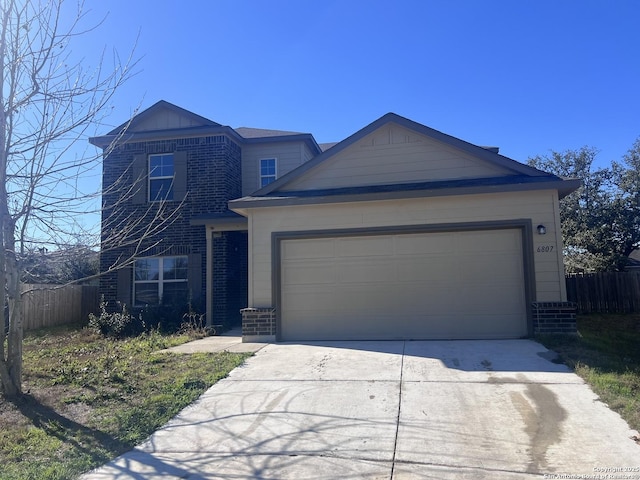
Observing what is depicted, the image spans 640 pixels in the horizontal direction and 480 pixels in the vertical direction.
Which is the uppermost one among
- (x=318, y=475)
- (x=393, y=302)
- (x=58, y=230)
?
(x=58, y=230)

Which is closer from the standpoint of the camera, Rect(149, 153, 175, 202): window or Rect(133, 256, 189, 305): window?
Rect(133, 256, 189, 305): window

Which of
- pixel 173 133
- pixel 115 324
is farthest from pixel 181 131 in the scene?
pixel 115 324

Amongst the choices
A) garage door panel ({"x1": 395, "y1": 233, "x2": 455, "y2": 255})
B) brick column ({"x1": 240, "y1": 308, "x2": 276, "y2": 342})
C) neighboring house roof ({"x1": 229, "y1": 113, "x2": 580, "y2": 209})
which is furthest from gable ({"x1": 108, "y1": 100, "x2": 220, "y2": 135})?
garage door panel ({"x1": 395, "y1": 233, "x2": 455, "y2": 255})

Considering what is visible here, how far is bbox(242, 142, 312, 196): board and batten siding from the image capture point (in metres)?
16.4

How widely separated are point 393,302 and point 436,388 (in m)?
3.78

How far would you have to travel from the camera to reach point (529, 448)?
4.75 m

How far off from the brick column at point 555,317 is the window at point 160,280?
9.47 metres

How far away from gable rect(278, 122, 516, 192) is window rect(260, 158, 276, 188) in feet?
15.5

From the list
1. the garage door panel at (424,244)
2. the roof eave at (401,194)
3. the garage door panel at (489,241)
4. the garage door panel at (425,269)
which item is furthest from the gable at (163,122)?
the garage door panel at (489,241)

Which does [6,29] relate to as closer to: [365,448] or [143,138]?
[365,448]

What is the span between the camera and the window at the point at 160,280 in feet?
49.0

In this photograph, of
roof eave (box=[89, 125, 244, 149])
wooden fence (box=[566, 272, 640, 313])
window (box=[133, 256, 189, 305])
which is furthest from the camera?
wooden fence (box=[566, 272, 640, 313])

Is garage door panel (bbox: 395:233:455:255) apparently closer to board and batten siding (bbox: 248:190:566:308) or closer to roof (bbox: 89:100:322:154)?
board and batten siding (bbox: 248:190:566:308)

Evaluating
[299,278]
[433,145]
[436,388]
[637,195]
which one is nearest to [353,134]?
[433,145]
